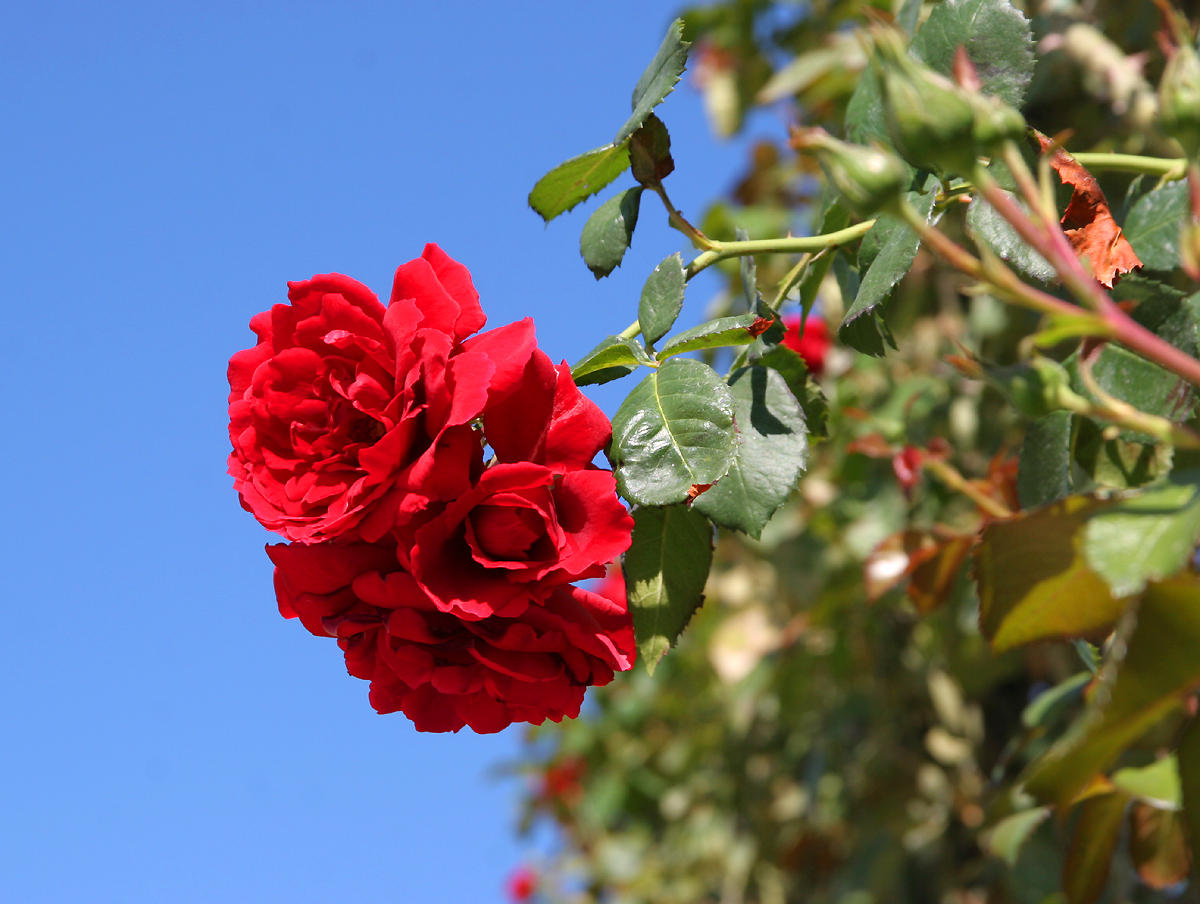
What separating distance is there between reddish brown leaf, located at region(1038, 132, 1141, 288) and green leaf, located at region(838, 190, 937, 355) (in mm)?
97

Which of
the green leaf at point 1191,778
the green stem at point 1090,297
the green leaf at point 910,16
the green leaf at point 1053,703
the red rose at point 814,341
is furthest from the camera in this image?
the red rose at point 814,341

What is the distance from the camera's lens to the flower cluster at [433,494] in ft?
2.06

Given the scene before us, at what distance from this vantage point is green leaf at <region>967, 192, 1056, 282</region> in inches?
28.5

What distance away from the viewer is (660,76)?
0.78 meters

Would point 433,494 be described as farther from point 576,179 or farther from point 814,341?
point 814,341

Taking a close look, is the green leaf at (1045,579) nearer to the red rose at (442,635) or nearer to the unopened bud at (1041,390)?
the unopened bud at (1041,390)

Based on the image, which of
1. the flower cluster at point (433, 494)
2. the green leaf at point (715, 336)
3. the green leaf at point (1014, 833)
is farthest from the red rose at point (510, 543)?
the green leaf at point (1014, 833)

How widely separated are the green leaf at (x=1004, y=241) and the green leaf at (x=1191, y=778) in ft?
0.99

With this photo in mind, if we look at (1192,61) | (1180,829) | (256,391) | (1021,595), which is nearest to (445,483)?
(256,391)

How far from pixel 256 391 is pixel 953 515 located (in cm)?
155

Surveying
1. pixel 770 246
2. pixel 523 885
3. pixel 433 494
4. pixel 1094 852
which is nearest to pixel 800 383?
pixel 770 246

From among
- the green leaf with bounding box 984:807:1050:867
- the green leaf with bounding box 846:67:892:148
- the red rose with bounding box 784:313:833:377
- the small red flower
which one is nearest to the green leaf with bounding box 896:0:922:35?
the green leaf with bounding box 846:67:892:148

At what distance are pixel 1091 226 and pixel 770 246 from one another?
22 cm

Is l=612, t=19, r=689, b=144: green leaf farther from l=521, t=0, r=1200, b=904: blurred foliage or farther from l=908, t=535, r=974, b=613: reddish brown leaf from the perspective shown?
l=908, t=535, r=974, b=613: reddish brown leaf
